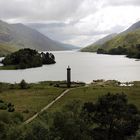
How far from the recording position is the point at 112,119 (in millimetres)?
56719

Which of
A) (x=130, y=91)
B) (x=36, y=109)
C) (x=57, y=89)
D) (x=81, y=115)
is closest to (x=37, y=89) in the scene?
(x=57, y=89)

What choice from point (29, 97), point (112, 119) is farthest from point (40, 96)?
point (112, 119)

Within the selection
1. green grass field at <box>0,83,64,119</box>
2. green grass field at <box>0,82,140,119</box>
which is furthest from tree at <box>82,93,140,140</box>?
green grass field at <box>0,82,140,119</box>

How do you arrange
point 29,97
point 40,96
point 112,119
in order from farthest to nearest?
point 40,96 < point 29,97 < point 112,119

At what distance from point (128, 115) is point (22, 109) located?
38299 mm

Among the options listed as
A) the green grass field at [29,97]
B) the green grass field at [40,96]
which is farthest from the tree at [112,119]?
the green grass field at [40,96]

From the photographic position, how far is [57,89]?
130500mm

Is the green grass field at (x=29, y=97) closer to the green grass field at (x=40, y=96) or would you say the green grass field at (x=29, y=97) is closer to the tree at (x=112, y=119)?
the green grass field at (x=40, y=96)

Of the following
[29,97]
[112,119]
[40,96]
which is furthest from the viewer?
[40,96]

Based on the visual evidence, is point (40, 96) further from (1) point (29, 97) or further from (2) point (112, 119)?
(2) point (112, 119)

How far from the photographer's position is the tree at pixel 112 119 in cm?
5525

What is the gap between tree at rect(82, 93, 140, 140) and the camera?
2175 inches

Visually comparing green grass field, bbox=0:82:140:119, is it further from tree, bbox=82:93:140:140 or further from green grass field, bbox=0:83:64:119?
tree, bbox=82:93:140:140

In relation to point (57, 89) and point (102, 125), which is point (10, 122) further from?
point (57, 89)
